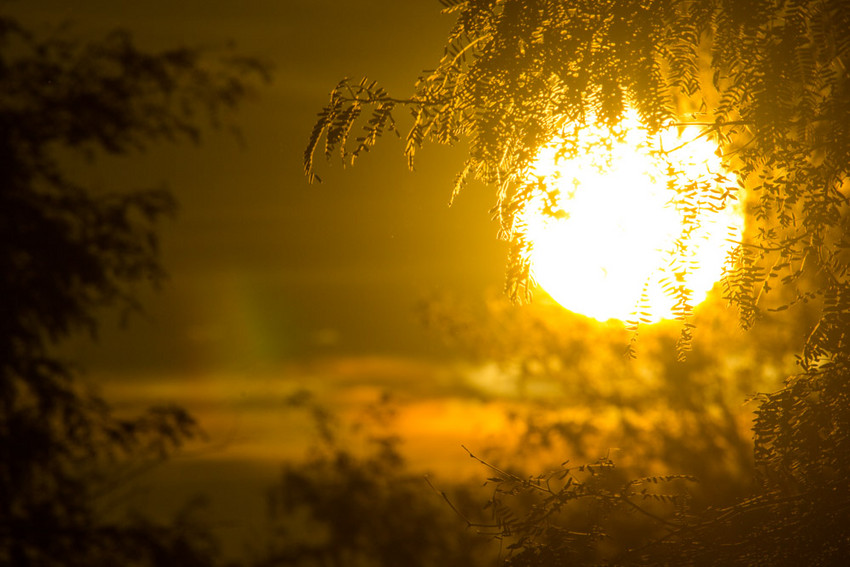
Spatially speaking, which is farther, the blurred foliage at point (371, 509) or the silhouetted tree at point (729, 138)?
the blurred foliage at point (371, 509)

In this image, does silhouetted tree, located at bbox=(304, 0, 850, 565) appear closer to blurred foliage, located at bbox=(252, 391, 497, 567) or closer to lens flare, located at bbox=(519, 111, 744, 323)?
lens flare, located at bbox=(519, 111, 744, 323)

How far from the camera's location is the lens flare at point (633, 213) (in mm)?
3064

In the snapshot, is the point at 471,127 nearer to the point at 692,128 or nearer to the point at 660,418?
the point at 692,128

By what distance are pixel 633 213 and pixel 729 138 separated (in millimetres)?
623

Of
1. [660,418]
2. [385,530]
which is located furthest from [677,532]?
[385,530]

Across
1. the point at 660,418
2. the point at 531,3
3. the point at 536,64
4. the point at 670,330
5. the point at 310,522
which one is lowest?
the point at 310,522

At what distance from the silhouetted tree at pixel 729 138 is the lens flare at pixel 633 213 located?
0.19 ft

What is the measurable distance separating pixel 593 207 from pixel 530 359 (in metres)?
9.11

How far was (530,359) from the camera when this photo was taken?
1211 centimetres

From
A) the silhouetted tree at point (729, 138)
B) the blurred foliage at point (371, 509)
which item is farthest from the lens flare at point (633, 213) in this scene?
the blurred foliage at point (371, 509)

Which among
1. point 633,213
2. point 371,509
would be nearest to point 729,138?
point 633,213

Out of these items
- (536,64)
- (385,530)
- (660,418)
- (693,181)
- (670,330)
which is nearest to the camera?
(693,181)

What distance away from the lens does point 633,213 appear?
125 inches

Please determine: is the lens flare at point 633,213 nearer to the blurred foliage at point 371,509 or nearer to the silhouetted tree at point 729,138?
the silhouetted tree at point 729,138
